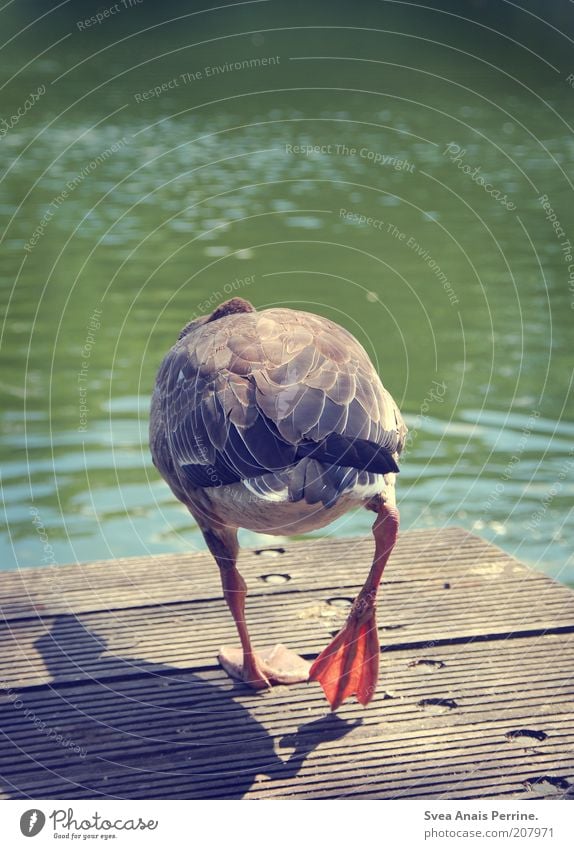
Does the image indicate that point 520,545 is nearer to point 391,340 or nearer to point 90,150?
point 391,340

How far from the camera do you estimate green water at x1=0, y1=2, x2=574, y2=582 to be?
10727 millimetres

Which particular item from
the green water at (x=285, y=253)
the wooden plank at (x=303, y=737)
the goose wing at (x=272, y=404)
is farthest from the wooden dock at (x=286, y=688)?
the green water at (x=285, y=253)

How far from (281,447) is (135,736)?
5.41ft

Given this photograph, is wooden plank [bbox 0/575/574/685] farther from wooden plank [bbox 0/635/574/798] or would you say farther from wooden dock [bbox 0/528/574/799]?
wooden plank [bbox 0/635/574/798]

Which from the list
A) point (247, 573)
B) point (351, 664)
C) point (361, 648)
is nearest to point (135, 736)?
point (351, 664)

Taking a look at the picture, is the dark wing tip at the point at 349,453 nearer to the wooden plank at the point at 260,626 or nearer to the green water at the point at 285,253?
the wooden plank at the point at 260,626

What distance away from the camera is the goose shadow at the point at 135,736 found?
4.82 m

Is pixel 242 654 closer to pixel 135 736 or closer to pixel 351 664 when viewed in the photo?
pixel 351 664

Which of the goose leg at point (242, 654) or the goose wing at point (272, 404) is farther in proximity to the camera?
the goose leg at point (242, 654)

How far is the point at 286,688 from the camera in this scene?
18.9 feet

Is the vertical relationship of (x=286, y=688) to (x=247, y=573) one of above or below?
below

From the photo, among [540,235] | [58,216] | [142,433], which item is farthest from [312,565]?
[58,216]

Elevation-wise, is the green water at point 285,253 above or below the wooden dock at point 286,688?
above
